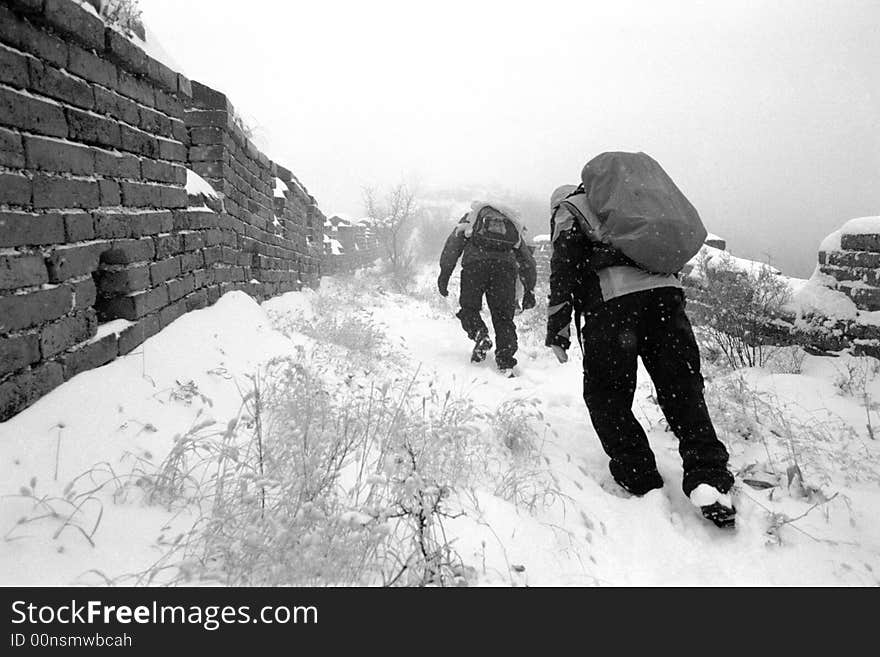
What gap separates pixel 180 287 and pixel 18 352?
134 centimetres

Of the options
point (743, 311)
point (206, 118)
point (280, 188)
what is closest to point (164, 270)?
point (206, 118)

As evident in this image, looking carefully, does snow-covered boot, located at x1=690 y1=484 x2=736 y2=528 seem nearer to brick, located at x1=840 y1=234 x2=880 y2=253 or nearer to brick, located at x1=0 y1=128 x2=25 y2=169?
brick, located at x1=0 y1=128 x2=25 y2=169

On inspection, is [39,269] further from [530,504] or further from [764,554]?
[764,554]

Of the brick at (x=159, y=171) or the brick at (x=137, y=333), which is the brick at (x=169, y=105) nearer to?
the brick at (x=159, y=171)

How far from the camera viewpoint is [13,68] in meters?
1.52

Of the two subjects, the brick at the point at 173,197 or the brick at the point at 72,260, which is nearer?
the brick at the point at 72,260

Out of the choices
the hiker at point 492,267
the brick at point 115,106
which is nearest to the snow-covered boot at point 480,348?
the hiker at point 492,267

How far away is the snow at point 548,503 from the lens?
4.30 feet

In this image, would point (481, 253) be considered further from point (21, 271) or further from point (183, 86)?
point (21, 271)

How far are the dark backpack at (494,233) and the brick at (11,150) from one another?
3.69 meters

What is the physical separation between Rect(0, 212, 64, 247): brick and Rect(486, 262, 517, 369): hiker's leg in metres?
3.53

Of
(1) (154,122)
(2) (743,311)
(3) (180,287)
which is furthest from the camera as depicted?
(2) (743,311)

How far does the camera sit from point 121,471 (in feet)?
4.95
